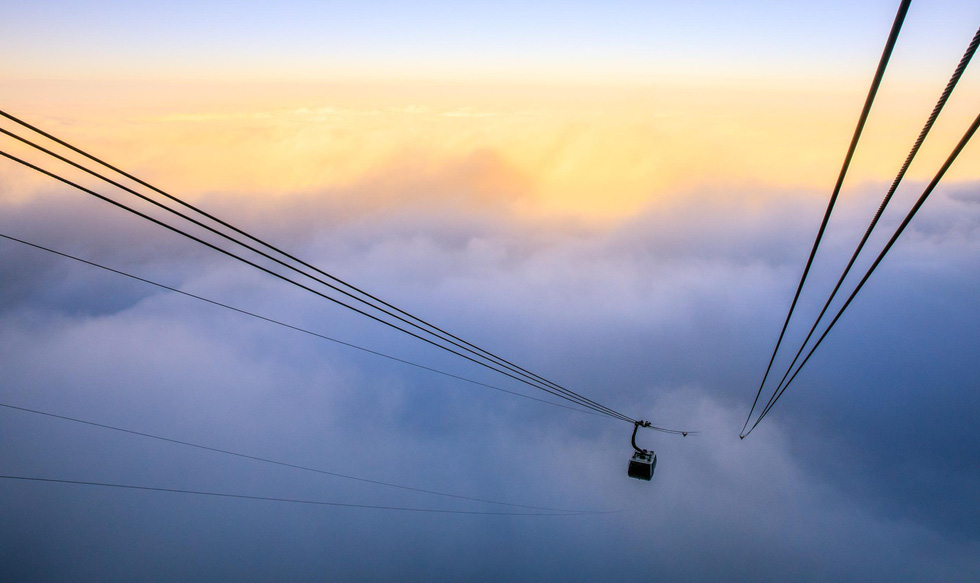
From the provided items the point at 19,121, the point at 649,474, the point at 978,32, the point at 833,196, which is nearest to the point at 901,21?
the point at 978,32

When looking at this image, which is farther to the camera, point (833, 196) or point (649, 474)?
point (649, 474)

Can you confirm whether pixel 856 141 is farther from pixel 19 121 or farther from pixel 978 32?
pixel 19 121

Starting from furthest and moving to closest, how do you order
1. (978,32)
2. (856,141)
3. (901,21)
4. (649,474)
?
(649,474), (856,141), (901,21), (978,32)

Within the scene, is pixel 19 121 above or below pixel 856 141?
below

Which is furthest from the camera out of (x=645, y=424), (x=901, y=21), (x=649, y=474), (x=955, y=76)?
(x=645, y=424)

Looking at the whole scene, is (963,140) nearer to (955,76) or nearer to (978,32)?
(955,76)

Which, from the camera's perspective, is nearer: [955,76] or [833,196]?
[955,76]

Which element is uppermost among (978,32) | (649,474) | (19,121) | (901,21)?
(901,21)

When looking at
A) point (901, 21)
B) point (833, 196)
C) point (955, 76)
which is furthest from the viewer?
point (833, 196)

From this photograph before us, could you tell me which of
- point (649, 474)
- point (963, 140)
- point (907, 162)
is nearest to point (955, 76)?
point (963, 140)
